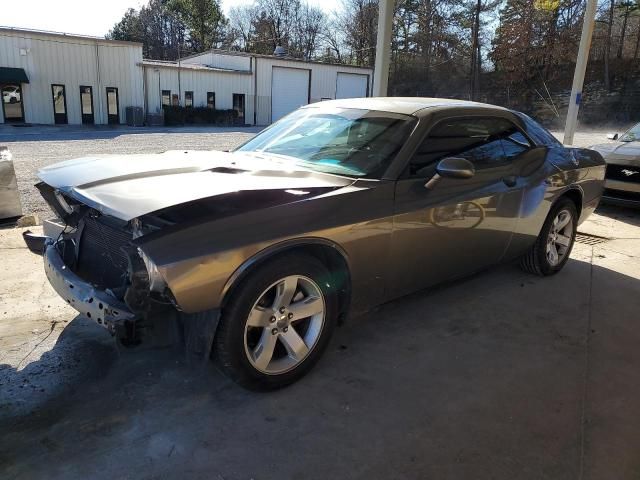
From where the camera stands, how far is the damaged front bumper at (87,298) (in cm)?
261

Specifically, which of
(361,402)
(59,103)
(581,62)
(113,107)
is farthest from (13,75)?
(361,402)

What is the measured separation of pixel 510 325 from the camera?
13.3ft

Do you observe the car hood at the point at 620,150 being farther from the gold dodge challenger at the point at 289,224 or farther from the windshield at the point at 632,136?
the gold dodge challenger at the point at 289,224

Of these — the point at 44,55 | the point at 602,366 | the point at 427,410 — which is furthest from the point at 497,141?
the point at 44,55

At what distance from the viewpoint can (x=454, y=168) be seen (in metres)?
3.38

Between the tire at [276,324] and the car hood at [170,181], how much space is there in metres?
0.42

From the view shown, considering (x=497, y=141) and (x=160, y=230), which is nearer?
(x=160, y=230)

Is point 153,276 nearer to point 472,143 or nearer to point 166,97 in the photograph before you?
point 472,143

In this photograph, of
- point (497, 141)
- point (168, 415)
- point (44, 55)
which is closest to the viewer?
point (168, 415)

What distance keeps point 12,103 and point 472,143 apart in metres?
30.4

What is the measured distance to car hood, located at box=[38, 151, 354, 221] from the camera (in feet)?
8.74

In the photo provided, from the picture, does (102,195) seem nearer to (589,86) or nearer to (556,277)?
(556,277)

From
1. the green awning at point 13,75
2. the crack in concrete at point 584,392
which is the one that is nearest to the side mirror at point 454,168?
the crack in concrete at point 584,392

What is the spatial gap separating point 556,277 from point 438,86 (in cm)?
4391
